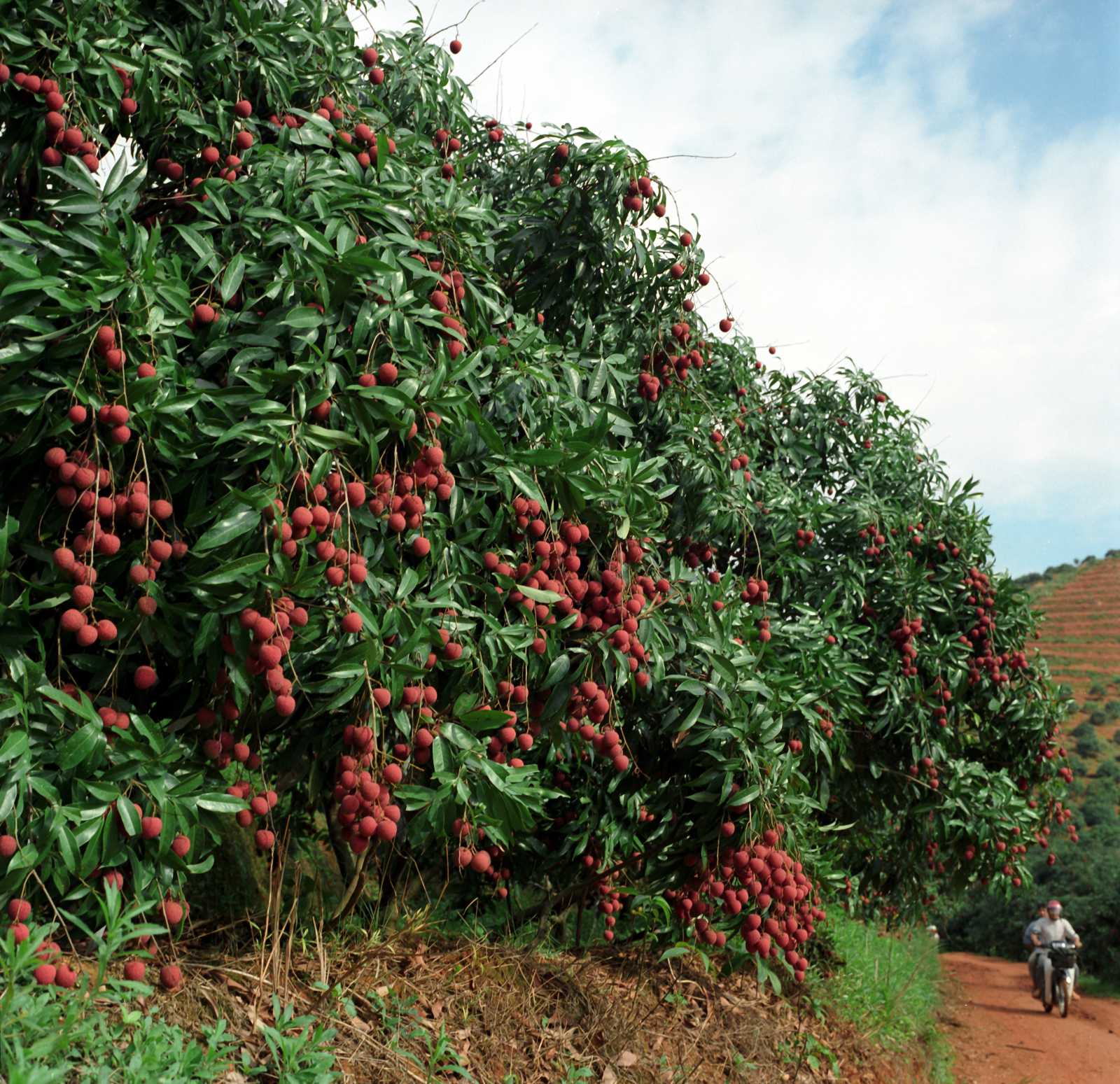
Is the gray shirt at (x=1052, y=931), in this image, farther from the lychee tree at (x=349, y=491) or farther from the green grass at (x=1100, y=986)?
the lychee tree at (x=349, y=491)

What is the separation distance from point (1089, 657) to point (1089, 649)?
2.72 ft

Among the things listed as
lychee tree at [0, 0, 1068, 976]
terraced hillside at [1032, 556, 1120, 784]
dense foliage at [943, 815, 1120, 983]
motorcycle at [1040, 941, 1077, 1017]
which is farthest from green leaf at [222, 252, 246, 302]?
terraced hillside at [1032, 556, 1120, 784]

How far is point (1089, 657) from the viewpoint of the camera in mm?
33688

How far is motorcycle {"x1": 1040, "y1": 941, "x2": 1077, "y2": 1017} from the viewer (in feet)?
33.3

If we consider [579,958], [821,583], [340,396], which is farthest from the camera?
[821,583]

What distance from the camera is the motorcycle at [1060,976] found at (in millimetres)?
10148

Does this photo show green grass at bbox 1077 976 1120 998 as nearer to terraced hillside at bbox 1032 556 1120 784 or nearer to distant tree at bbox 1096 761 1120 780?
terraced hillside at bbox 1032 556 1120 784

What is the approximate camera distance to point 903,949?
10.5m

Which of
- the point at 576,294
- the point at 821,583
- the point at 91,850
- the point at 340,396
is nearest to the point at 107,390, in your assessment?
the point at 340,396

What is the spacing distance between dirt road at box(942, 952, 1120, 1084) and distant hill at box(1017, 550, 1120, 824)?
23.6 ft

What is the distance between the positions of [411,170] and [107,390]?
52.0 inches

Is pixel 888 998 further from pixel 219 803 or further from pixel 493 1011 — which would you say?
pixel 219 803

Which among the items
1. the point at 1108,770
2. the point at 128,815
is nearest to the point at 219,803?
the point at 128,815

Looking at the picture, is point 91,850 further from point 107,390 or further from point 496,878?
point 496,878
